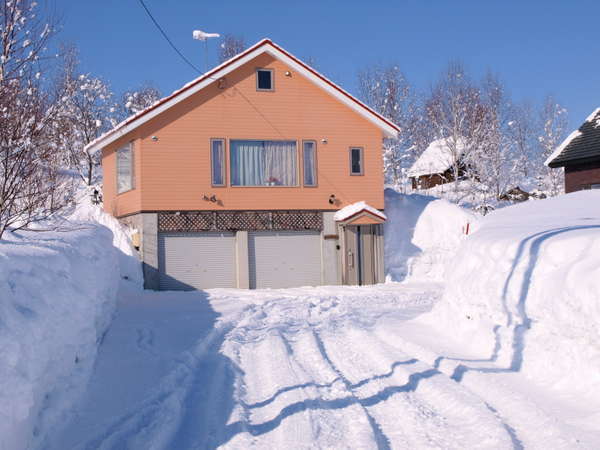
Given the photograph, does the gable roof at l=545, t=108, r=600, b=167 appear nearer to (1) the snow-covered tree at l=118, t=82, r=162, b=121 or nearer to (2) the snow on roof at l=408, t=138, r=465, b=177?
(2) the snow on roof at l=408, t=138, r=465, b=177

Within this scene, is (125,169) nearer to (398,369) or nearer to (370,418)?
(398,369)

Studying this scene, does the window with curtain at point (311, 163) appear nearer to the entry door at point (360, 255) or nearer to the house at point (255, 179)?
the house at point (255, 179)

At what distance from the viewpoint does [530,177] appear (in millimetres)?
43188

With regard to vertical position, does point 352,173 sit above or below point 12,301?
above

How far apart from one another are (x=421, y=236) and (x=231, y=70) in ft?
28.9

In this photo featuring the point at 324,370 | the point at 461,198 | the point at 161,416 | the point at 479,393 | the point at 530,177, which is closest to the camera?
the point at 161,416

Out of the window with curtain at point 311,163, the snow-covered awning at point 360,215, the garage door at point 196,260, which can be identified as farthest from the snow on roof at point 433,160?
the garage door at point 196,260

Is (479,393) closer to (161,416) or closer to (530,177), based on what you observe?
(161,416)

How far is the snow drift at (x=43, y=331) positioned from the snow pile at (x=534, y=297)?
16.1 ft

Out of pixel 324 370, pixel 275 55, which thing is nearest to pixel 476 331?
pixel 324 370

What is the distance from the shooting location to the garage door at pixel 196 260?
17859 mm

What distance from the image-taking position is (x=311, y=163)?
19234mm

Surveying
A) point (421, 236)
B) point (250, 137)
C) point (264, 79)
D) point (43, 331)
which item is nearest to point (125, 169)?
point (250, 137)

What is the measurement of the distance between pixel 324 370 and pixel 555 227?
13.3 feet
